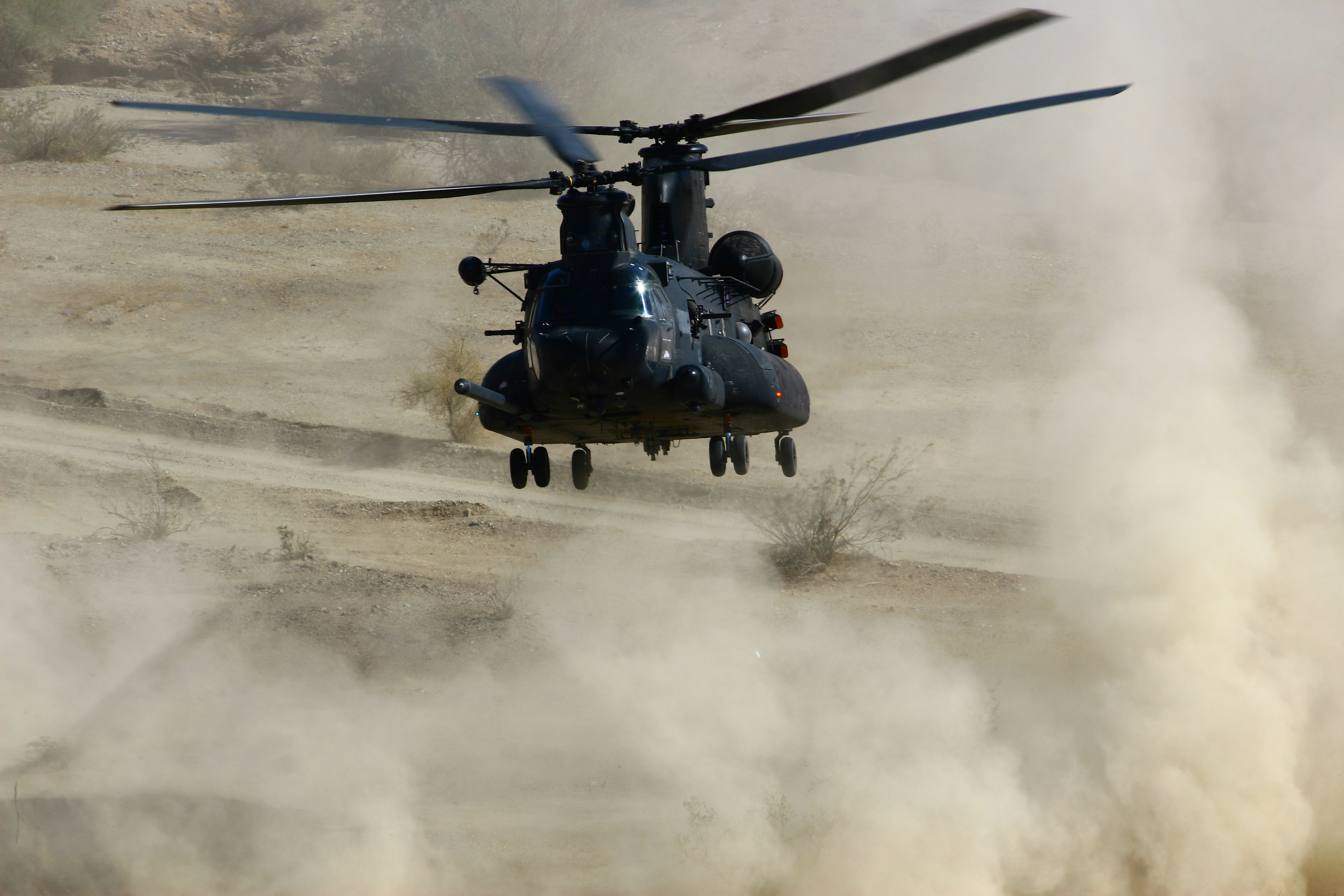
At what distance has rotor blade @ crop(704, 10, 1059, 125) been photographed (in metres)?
6.97

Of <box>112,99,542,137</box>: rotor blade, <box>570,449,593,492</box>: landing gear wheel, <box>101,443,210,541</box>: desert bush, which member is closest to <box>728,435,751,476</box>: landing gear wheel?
<box>570,449,593,492</box>: landing gear wheel

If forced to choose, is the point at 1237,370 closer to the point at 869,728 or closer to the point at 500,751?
the point at 869,728

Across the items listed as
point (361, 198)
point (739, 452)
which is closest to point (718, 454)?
point (739, 452)

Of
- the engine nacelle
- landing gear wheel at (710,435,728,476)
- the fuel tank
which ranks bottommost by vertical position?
landing gear wheel at (710,435,728,476)

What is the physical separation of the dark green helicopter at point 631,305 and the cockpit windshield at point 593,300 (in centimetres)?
1

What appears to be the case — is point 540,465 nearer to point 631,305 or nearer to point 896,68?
point 631,305

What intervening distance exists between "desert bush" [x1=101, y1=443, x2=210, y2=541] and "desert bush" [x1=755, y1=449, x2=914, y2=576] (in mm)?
10307

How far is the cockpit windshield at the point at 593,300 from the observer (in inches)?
416

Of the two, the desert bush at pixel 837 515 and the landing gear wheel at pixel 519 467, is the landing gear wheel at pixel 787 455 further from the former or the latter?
the desert bush at pixel 837 515

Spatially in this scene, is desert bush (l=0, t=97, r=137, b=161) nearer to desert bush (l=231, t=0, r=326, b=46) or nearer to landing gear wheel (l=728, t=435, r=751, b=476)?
desert bush (l=231, t=0, r=326, b=46)

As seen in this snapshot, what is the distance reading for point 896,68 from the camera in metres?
7.91

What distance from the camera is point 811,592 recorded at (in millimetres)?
21031

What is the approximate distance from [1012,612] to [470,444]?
11583 mm

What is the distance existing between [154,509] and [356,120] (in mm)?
13788
